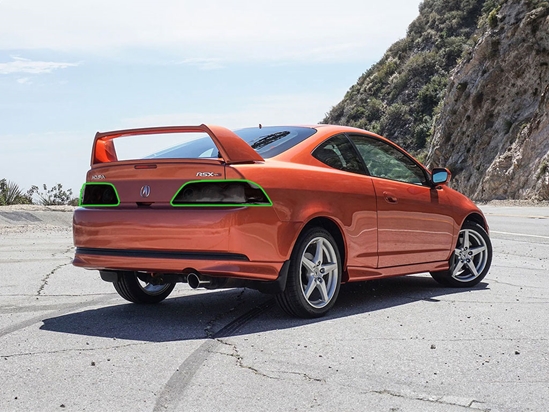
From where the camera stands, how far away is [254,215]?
5977mm

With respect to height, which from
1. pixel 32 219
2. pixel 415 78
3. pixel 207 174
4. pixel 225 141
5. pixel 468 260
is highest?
pixel 415 78

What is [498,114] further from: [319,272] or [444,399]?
[444,399]

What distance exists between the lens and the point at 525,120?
37719mm

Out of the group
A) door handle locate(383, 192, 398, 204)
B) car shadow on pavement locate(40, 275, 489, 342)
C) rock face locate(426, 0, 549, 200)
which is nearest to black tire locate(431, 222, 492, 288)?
car shadow on pavement locate(40, 275, 489, 342)

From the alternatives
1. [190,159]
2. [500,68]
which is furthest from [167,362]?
[500,68]

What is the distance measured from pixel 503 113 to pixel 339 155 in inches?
1370

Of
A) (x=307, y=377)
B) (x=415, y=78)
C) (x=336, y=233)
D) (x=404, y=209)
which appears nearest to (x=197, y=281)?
(x=336, y=233)

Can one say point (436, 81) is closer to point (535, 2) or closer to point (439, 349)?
point (535, 2)

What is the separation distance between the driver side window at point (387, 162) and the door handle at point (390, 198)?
21 cm

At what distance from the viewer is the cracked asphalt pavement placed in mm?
4281

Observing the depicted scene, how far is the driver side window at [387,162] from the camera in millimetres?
7453

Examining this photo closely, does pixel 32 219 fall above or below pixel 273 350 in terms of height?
below

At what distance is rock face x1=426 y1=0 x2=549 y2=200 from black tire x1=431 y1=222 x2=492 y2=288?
25.2m

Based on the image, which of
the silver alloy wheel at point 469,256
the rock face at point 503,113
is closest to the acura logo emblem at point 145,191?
the silver alloy wheel at point 469,256
